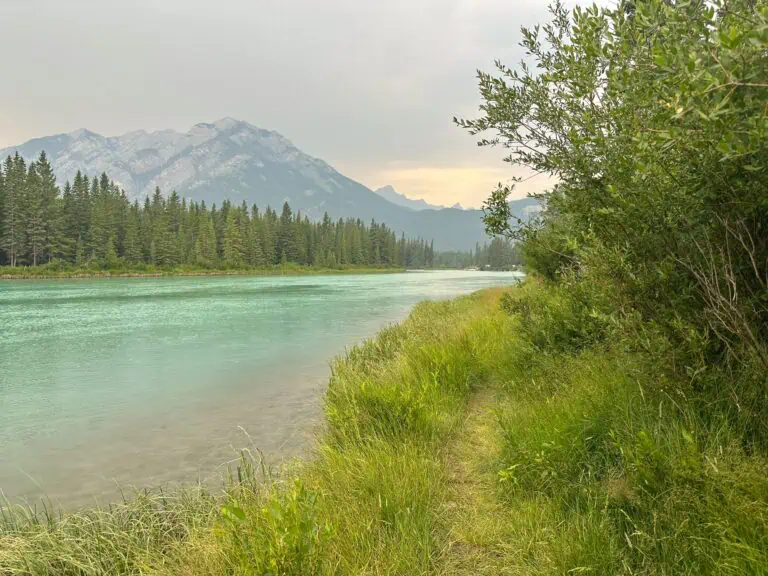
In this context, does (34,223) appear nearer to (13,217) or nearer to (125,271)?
(13,217)

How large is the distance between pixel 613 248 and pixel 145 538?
5.43 meters

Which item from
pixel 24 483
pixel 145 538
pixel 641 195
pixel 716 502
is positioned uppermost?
pixel 641 195

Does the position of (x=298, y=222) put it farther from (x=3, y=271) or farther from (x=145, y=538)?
(x=145, y=538)

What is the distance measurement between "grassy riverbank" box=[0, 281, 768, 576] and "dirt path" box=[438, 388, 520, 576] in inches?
0.7

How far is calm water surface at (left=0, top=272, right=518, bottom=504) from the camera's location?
7.58m

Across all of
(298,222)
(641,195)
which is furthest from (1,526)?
(298,222)

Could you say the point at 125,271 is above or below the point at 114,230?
below

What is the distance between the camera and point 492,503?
4.22m

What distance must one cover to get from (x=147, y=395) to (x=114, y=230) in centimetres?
8797

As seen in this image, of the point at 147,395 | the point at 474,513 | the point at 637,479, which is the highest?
the point at 637,479

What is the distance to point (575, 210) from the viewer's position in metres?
4.54

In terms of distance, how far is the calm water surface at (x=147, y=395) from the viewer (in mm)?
7579

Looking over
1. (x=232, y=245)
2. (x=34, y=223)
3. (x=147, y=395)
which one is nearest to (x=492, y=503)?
(x=147, y=395)

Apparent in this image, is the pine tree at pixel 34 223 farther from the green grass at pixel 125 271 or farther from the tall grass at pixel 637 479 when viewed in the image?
the tall grass at pixel 637 479
